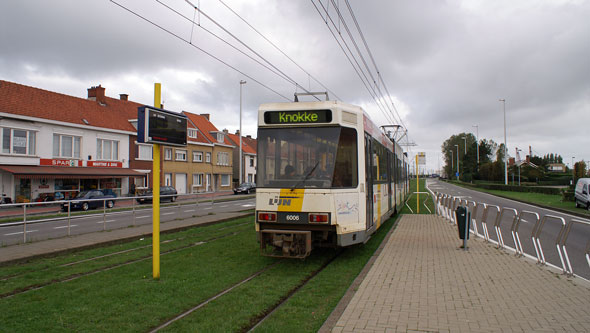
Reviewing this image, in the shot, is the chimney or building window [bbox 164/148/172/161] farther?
building window [bbox 164/148/172/161]

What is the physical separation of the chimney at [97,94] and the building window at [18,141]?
34.3 ft

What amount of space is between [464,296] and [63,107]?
3624 cm

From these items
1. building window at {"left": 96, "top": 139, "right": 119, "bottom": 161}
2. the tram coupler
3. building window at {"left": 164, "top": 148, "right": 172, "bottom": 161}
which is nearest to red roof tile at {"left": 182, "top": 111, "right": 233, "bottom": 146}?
building window at {"left": 164, "top": 148, "right": 172, "bottom": 161}

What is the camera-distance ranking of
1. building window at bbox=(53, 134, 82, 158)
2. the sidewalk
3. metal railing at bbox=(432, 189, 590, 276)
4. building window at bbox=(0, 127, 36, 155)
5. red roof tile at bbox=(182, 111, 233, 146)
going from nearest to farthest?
metal railing at bbox=(432, 189, 590, 276) → the sidewalk → building window at bbox=(0, 127, 36, 155) → building window at bbox=(53, 134, 82, 158) → red roof tile at bbox=(182, 111, 233, 146)

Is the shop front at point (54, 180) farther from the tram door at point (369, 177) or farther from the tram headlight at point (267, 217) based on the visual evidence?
the tram door at point (369, 177)

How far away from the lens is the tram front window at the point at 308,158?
773cm

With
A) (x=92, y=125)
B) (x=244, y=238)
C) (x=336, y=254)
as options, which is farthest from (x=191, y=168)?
(x=336, y=254)

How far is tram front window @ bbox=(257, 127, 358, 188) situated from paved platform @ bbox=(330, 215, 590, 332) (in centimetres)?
193

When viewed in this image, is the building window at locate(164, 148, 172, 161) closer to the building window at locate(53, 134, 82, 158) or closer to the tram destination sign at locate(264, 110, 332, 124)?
the building window at locate(53, 134, 82, 158)

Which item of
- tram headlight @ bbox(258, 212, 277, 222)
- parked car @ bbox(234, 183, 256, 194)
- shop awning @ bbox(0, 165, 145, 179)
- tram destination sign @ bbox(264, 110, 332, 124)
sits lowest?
parked car @ bbox(234, 183, 256, 194)

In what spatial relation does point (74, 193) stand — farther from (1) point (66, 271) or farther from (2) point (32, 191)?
(1) point (66, 271)

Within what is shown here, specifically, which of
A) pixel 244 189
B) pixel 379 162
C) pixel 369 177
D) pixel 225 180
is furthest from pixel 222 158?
pixel 369 177

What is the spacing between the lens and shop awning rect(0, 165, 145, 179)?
27625 mm

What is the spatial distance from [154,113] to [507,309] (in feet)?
19.2
